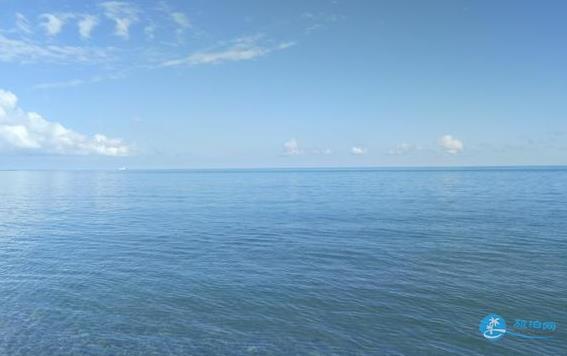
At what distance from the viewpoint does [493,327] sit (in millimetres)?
20391

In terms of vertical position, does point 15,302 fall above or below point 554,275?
below

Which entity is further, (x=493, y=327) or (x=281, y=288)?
(x=281, y=288)

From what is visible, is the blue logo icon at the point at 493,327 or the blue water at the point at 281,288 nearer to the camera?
the blue water at the point at 281,288

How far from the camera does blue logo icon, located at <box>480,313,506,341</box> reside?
19.6 m

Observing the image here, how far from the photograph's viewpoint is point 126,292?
26.0 m

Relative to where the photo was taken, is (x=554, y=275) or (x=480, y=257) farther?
(x=480, y=257)

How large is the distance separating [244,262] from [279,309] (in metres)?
10.9

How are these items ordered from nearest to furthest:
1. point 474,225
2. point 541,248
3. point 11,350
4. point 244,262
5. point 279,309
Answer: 1. point 11,350
2. point 279,309
3. point 244,262
4. point 541,248
5. point 474,225

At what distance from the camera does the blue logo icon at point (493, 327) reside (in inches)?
771

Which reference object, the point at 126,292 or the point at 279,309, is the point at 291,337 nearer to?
the point at 279,309

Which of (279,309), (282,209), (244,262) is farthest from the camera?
(282,209)

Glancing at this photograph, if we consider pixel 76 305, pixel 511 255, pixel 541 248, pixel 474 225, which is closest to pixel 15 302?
pixel 76 305

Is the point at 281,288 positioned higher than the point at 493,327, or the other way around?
the point at 493,327

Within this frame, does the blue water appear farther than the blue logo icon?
No
